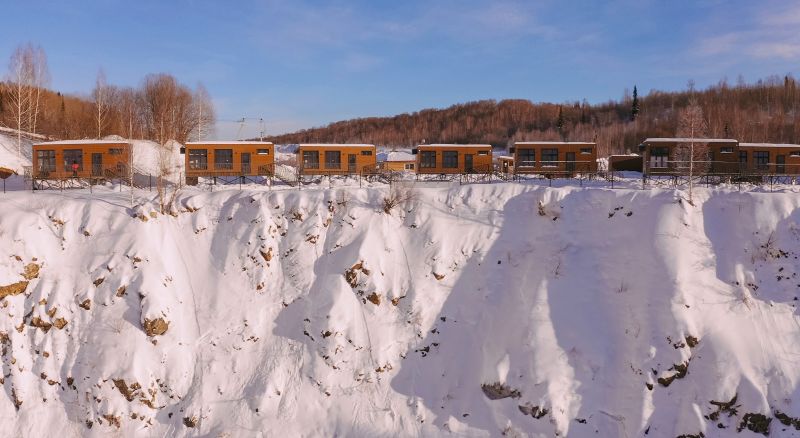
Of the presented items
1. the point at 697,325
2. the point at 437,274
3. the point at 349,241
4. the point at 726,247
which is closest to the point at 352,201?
the point at 349,241

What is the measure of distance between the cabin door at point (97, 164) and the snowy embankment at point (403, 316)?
13666 millimetres

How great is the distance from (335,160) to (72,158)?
2281 cm

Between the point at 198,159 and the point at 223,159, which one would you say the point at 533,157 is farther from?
the point at 198,159

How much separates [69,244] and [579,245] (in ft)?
91.4

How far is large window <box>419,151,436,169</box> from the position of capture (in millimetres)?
43500

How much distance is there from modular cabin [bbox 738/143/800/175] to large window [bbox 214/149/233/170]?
4655 centimetres

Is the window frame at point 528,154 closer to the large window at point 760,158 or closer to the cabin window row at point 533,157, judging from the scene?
the cabin window row at point 533,157

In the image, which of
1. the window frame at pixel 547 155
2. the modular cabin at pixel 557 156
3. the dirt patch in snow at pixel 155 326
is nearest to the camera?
the dirt patch in snow at pixel 155 326

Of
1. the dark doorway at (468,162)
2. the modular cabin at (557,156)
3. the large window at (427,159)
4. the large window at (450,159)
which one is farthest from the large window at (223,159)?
the modular cabin at (557,156)

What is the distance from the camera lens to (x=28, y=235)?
24.2 m

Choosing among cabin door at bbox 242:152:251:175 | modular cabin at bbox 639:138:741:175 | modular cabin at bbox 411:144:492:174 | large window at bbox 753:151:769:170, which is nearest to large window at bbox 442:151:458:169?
modular cabin at bbox 411:144:492:174

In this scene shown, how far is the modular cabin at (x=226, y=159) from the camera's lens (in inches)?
1564

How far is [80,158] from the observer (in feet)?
129

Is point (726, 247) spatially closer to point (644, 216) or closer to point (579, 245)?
point (644, 216)
